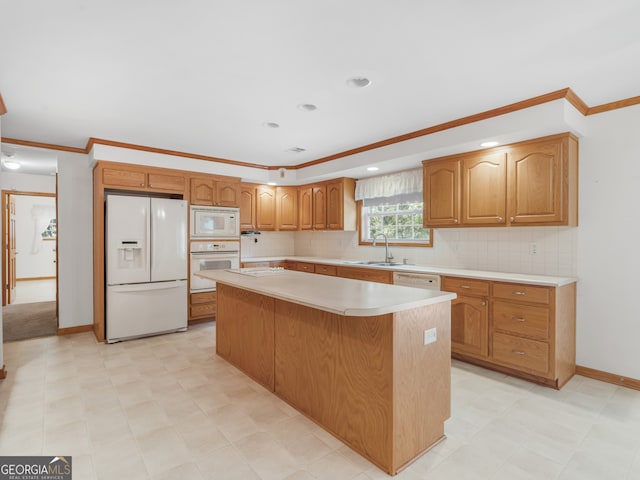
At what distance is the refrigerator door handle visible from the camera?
3.96 meters

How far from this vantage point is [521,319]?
2.93 meters

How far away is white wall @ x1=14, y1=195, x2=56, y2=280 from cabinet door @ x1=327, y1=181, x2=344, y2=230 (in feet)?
26.3

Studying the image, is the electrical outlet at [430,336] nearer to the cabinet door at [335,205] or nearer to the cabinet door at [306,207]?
the cabinet door at [335,205]

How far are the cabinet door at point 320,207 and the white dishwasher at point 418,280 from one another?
1.85 meters

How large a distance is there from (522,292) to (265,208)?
13.2 feet

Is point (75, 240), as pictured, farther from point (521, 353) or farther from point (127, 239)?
point (521, 353)

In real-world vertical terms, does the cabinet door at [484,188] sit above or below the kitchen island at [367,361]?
above

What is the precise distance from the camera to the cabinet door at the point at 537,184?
2916mm

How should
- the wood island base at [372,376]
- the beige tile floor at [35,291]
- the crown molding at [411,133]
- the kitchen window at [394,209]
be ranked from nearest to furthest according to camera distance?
the wood island base at [372,376], the crown molding at [411,133], the kitchen window at [394,209], the beige tile floor at [35,291]

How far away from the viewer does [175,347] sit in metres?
3.85

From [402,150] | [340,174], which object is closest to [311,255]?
[340,174]

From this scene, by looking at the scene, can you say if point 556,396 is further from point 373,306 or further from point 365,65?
point 365,65

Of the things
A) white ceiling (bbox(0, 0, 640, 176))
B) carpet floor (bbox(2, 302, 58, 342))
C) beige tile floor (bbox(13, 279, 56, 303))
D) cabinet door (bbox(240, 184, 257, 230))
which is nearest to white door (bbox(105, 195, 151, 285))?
white ceiling (bbox(0, 0, 640, 176))

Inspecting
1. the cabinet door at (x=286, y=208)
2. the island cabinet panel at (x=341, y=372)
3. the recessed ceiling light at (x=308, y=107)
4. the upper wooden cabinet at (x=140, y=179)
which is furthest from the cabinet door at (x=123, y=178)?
the island cabinet panel at (x=341, y=372)
